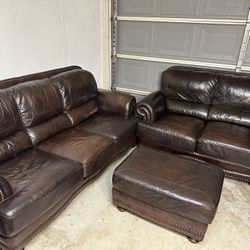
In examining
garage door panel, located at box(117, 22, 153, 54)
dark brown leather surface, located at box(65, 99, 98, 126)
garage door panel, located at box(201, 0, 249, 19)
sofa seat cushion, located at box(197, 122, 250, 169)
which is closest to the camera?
sofa seat cushion, located at box(197, 122, 250, 169)

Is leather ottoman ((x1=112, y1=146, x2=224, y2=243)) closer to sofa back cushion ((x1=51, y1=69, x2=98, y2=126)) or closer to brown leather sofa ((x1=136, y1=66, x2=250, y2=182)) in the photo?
brown leather sofa ((x1=136, y1=66, x2=250, y2=182))

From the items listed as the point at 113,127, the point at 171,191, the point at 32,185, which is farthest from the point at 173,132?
the point at 32,185

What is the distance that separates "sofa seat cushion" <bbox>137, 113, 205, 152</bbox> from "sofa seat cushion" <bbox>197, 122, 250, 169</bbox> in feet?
0.33

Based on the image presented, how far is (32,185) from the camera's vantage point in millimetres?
1516

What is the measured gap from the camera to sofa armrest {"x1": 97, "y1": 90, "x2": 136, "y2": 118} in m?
2.67

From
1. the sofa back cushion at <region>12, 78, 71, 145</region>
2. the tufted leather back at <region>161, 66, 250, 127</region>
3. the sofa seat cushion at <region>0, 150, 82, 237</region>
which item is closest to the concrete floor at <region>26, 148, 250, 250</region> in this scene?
the sofa seat cushion at <region>0, 150, 82, 237</region>

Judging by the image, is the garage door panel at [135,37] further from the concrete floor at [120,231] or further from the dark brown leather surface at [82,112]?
the concrete floor at [120,231]

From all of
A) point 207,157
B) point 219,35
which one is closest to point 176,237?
point 207,157

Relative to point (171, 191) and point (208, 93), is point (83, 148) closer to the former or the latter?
point (171, 191)

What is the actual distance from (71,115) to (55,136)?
32 cm

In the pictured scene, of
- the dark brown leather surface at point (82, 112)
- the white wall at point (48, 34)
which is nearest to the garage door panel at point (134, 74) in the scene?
the white wall at point (48, 34)

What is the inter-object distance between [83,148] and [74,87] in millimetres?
820

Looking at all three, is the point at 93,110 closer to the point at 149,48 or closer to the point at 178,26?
the point at 149,48

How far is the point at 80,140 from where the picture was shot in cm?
210
